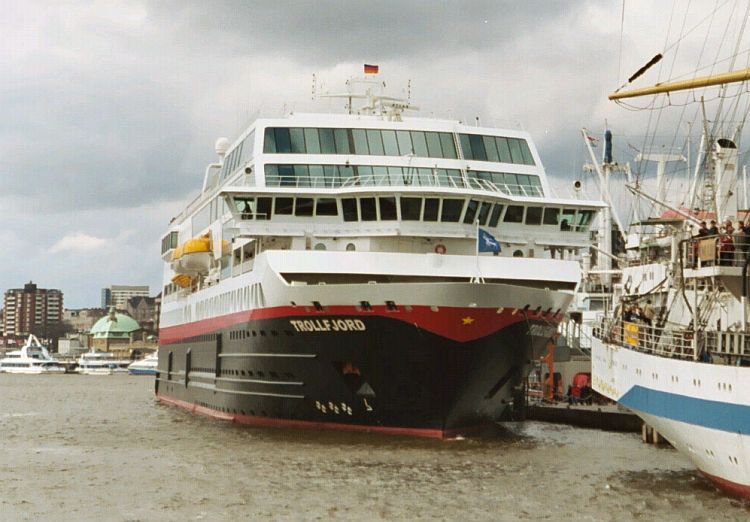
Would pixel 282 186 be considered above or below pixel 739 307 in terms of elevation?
above

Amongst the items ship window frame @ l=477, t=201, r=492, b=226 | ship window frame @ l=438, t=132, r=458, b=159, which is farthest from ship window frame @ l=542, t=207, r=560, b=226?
ship window frame @ l=438, t=132, r=458, b=159

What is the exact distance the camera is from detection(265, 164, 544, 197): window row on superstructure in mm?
40562

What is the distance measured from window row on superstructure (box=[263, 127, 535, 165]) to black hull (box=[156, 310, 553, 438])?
714 centimetres

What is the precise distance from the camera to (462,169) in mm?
41375

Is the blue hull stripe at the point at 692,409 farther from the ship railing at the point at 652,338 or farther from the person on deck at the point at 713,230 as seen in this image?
the person on deck at the point at 713,230

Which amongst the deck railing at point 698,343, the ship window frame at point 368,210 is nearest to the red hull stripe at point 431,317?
the ship window frame at point 368,210

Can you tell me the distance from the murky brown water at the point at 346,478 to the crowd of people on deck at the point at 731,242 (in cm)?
534

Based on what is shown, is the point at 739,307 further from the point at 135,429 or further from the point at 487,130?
the point at 135,429

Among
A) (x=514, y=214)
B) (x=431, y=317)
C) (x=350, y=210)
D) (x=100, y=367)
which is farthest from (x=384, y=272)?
(x=100, y=367)

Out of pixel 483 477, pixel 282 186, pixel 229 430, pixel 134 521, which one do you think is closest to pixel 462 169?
pixel 282 186

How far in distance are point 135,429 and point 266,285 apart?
38.7ft

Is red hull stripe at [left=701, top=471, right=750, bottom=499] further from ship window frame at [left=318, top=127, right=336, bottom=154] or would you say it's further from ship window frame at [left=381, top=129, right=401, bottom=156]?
ship window frame at [left=318, top=127, right=336, bottom=154]

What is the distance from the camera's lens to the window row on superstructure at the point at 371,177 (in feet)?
133

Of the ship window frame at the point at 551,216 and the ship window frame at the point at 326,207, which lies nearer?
the ship window frame at the point at 326,207
